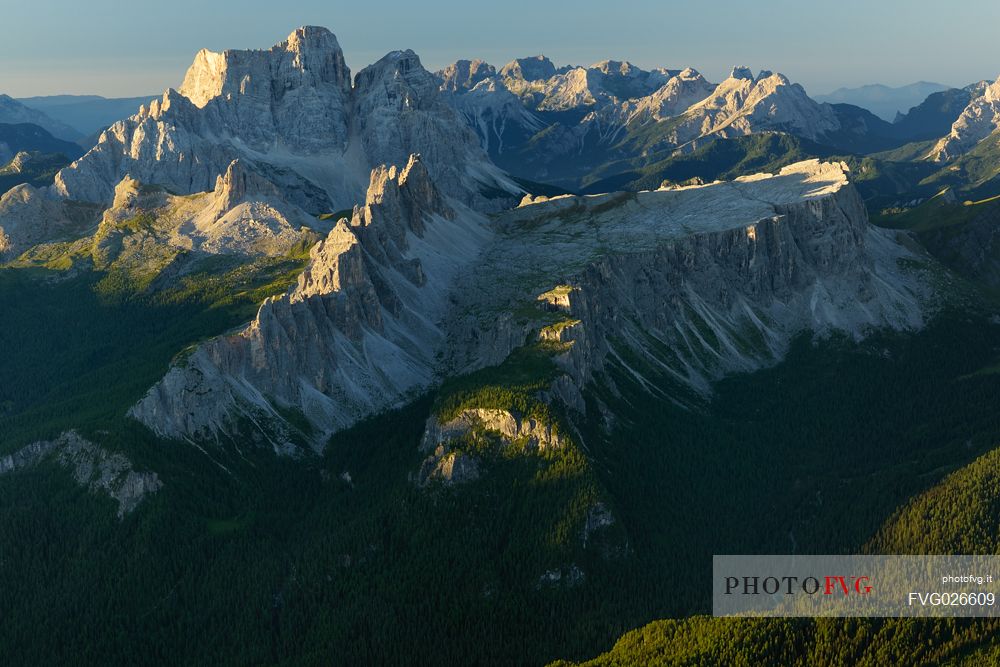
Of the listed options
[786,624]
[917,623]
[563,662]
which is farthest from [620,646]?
[917,623]

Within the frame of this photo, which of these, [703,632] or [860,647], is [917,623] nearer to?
[860,647]

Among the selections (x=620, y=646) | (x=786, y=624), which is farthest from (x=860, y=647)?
(x=620, y=646)

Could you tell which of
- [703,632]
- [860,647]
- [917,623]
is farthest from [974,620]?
[703,632]

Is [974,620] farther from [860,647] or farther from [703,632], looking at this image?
[703,632]

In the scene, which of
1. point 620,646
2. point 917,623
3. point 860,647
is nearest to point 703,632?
point 620,646

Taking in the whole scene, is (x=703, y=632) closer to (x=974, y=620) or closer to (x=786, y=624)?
(x=786, y=624)
